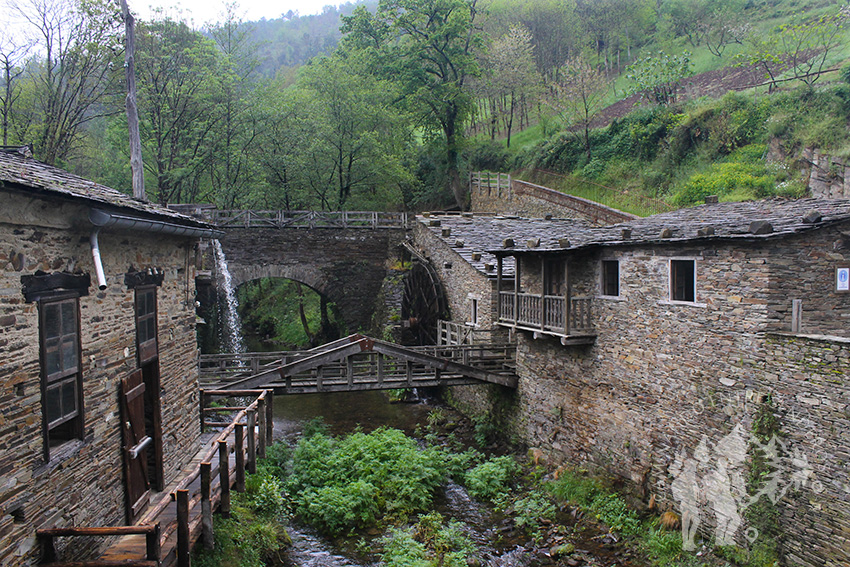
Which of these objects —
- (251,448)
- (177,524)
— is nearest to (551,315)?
(251,448)

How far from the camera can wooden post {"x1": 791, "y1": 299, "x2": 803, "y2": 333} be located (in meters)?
8.49

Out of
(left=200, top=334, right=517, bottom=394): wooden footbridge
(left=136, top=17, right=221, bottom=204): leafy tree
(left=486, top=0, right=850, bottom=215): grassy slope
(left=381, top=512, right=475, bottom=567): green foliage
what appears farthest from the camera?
(left=136, top=17, right=221, bottom=204): leafy tree

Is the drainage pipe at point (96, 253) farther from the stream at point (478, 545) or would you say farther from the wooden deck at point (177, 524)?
the stream at point (478, 545)

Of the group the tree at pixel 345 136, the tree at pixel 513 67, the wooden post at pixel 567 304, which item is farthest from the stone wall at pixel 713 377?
the tree at pixel 513 67

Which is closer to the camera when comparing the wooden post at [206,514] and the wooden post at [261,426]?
the wooden post at [206,514]

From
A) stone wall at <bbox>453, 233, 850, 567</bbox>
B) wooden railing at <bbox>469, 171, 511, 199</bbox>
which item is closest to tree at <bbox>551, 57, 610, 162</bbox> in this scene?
wooden railing at <bbox>469, 171, 511, 199</bbox>

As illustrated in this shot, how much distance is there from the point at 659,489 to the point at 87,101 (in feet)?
65.4

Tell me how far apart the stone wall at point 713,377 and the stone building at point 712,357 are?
21 mm

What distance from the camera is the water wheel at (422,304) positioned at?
20.3m

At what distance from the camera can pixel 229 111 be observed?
25.3 metres

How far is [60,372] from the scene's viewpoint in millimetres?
5188

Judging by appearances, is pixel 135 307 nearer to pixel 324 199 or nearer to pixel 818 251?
pixel 818 251

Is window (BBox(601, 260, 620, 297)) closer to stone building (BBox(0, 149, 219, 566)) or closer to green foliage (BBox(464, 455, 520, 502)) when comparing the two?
green foliage (BBox(464, 455, 520, 502))

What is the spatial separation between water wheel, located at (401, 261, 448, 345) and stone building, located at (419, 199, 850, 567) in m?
7.19
